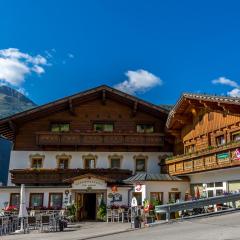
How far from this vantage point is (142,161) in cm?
3334

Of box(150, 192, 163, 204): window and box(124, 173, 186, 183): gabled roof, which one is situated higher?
box(124, 173, 186, 183): gabled roof

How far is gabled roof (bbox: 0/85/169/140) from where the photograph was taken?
108ft

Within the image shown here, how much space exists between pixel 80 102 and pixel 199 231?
23.0 m

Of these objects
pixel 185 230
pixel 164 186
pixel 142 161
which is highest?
pixel 142 161

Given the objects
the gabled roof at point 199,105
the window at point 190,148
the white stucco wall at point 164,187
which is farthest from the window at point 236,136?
the white stucco wall at point 164,187

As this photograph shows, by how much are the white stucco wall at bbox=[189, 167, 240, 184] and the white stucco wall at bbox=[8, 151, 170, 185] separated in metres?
4.81

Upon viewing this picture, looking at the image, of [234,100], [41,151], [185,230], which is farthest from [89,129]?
[185,230]

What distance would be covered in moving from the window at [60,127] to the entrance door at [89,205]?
5746mm

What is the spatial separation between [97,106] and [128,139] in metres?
4.16

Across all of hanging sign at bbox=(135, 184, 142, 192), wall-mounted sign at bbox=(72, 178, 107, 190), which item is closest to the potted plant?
wall-mounted sign at bbox=(72, 178, 107, 190)

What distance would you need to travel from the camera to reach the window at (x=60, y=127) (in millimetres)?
33769

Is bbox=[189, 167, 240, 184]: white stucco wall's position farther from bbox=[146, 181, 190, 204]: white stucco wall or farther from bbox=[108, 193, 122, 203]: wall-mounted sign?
bbox=[108, 193, 122, 203]: wall-mounted sign

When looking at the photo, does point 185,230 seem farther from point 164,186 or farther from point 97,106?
point 97,106

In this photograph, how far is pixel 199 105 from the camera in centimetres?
2798
